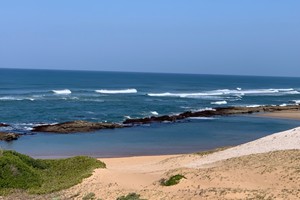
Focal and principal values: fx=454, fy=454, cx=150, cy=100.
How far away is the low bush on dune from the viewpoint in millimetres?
17375

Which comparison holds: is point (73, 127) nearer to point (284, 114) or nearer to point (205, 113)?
point (205, 113)

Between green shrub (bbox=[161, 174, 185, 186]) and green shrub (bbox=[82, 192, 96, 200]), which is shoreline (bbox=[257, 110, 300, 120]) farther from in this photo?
green shrub (bbox=[82, 192, 96, 200])

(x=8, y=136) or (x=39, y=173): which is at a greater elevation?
(x=39, y=173)

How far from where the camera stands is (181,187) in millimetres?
15844

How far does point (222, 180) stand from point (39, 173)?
315 inches

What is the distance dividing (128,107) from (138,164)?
33942 millimetres

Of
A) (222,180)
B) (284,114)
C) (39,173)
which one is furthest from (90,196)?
(284,114)

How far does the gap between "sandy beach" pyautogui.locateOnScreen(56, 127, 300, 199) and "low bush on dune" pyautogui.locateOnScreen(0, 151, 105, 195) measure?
2.73 feet

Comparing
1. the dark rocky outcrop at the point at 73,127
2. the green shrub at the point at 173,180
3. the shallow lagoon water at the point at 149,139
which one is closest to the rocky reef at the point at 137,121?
the dark rocky outcrop at the point at 73,127

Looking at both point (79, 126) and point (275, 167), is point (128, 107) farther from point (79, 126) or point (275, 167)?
point (275, 167)

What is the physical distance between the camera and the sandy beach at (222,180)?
14234 millimetres

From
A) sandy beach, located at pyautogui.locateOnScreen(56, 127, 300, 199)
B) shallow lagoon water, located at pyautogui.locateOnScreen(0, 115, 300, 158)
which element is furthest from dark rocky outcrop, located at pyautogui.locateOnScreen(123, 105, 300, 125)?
sandy beach, located at pyautogui.locateOnScreen(56, 127, 300, 199)

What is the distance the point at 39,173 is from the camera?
19438 mm

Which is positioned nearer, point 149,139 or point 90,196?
point 90,196
